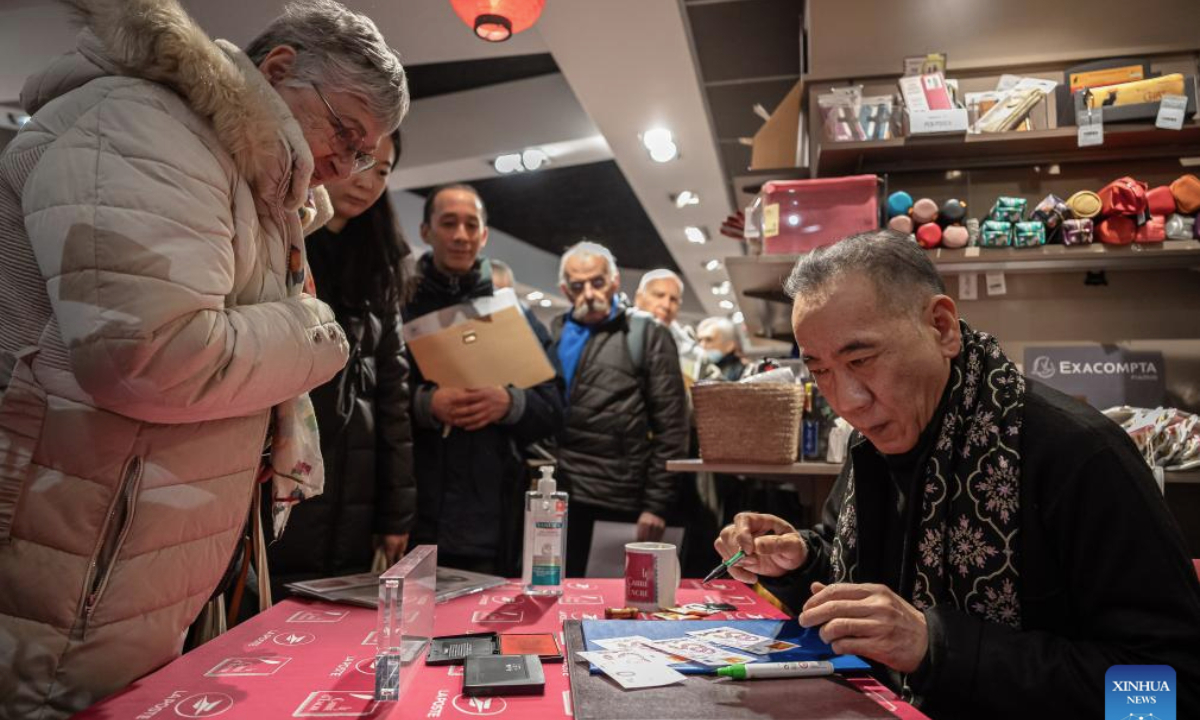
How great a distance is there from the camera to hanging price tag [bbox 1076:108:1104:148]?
2293 millimetres

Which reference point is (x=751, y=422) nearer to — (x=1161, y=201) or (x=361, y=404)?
(x=361, y=404)

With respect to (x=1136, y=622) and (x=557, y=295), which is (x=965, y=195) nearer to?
(x=1136, y=622)

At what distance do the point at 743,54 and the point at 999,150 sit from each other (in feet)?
7.16

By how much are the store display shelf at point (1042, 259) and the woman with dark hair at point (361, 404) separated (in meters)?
1.08

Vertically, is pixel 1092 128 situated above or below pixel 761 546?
above

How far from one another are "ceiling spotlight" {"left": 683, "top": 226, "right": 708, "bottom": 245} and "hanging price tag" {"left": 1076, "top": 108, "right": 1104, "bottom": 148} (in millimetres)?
4490

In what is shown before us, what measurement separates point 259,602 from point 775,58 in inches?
163

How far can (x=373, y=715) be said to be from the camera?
82 centimetres

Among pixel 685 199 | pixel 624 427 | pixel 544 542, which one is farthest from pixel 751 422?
pixel 685 199

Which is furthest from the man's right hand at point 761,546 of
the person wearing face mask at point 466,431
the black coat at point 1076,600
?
the person wearing face mask at point 466,431

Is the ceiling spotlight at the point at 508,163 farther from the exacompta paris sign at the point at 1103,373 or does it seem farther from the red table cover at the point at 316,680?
the red table cover at the point at 316,680

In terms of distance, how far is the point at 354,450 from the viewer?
1925mm

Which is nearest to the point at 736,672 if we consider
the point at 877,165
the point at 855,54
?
the point at 877,165

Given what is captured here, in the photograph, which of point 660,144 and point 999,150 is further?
point 660,144
